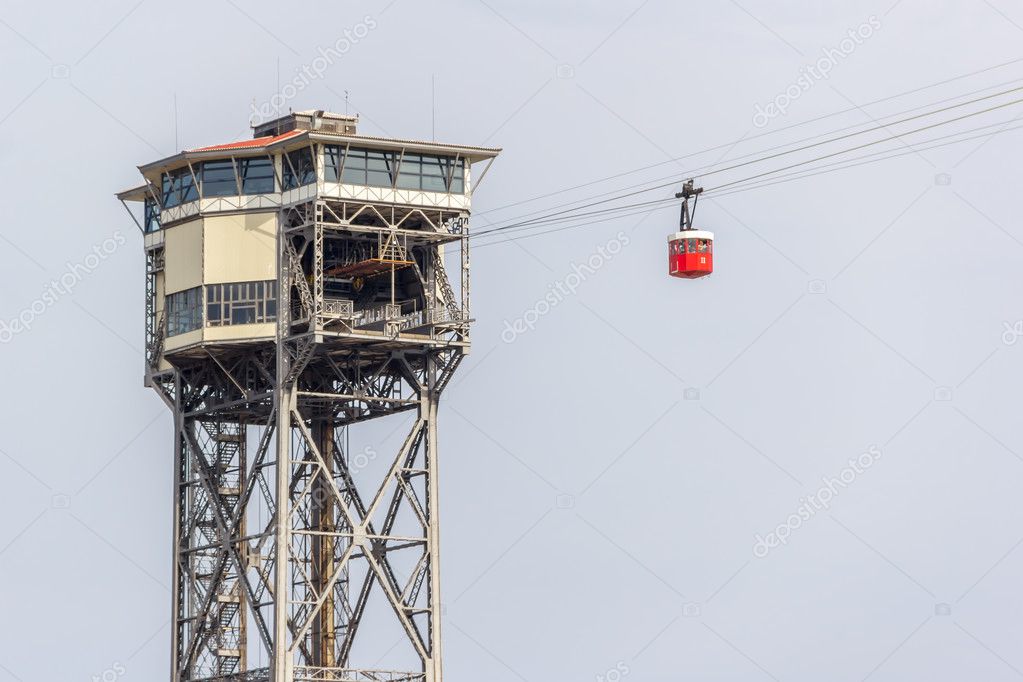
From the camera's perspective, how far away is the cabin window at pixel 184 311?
149500 millimetres

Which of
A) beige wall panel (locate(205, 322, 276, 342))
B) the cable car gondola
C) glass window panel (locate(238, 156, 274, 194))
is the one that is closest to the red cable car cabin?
the cable car gondola

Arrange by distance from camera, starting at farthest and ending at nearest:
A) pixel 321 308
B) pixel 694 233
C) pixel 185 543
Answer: pixel 185 543 < pixel 321 308 < pixel 694 233

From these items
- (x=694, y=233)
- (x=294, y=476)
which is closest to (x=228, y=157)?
(x=294, y=476)

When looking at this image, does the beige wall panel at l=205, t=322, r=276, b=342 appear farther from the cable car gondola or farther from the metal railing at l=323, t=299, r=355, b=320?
the cable car gondola

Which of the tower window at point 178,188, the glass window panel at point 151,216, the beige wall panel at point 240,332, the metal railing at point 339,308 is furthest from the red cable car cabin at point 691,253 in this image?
the glass window panel at point 151,216

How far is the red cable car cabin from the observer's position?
429 feet

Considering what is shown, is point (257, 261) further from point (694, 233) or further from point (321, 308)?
point (694, 233)

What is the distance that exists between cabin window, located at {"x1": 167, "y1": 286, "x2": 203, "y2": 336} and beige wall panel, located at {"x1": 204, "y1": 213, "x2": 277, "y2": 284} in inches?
49.1

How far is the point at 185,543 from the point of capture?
157 m

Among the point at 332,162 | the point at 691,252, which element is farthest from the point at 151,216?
the point at 691,252

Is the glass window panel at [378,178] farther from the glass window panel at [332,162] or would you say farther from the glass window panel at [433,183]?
the glass window panel at [433,183]

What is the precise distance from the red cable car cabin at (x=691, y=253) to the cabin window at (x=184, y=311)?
27793 millimetres

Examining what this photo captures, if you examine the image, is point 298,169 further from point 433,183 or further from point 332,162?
point 433,183

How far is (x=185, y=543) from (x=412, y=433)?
13.9m
